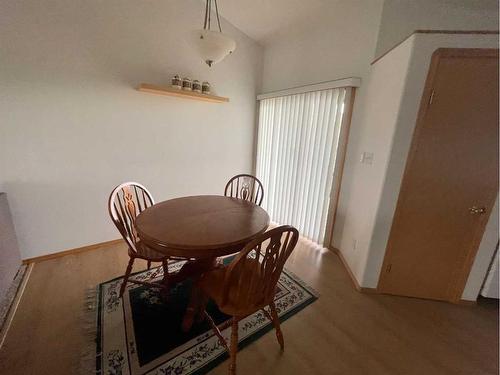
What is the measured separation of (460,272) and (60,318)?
319cm

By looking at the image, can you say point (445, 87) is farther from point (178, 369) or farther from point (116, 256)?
point (116, 256)

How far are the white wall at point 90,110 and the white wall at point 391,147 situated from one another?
1.98m

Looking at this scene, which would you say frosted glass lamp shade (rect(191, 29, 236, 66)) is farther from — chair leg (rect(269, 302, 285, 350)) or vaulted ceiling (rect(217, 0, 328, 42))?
chair leg (rect(269, 302, 285, 350))

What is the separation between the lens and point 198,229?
4.46 ft

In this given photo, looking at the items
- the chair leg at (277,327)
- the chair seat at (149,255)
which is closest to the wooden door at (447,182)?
the chair leg at (277,327)

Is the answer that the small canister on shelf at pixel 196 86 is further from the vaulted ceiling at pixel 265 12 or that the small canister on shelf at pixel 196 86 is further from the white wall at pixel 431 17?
the white wall at pixel 431 17

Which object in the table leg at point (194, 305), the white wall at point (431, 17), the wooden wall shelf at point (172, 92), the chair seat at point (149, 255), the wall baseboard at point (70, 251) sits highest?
the white wall at point (431, 17)

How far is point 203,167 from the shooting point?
3.03 meters

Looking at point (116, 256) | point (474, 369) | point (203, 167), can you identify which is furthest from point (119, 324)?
point (474, 369)

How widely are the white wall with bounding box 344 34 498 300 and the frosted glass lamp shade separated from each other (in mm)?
1313

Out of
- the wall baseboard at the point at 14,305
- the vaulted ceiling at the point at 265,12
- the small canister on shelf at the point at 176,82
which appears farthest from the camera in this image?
the small canister on shelf at the point at 176,82

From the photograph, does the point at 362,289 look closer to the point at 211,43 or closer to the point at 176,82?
the point at 211,43

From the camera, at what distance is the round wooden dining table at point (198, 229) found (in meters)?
1.20

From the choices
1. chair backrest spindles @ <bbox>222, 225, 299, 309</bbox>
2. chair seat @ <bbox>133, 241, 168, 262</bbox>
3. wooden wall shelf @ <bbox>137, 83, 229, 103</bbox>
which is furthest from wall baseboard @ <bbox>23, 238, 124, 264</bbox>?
chair backrest spindles @ <bbox>222, 225, 299, 309</bbox>
